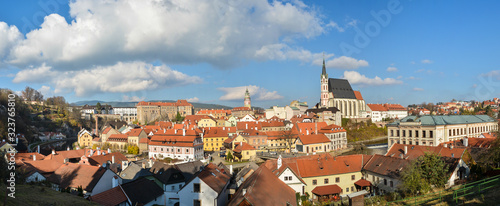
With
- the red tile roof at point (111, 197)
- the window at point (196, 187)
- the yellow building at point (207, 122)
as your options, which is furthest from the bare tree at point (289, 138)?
the red tile roof at point (111, 197)

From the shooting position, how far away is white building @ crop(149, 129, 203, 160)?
4962 cm

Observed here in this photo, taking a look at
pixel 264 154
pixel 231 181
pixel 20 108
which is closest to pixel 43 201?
pixel 231 181

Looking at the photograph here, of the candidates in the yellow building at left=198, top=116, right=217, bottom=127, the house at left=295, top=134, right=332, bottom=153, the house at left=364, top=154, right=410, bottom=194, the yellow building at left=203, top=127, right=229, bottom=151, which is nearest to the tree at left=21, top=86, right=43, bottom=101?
the yellow building at left=198, top=116, right=217, bottom=127

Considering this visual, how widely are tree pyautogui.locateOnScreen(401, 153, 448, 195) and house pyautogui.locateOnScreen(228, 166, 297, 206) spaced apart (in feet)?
27.0

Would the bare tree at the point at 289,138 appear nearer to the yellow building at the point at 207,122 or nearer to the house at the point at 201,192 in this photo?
the yellow building at the point at 207,122

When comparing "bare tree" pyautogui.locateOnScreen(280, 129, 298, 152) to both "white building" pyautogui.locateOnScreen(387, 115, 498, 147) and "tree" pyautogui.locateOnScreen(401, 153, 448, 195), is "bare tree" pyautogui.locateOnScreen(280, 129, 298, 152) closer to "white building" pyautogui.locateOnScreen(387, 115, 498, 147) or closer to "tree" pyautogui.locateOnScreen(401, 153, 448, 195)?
"white building" pyautogui.locateOnScreen(387, 115, 498, 147)

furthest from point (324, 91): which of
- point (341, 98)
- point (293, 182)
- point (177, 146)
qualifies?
point (293, 182)

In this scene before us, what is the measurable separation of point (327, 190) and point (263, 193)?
32.3 ft

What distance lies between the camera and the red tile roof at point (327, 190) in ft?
86.9

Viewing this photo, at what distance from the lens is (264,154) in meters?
50.1

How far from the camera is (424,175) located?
21.3 meters

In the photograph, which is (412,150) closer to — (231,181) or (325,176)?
(325,176)

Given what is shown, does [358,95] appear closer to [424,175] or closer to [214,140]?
[214,140]

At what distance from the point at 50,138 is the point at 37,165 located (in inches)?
2692
